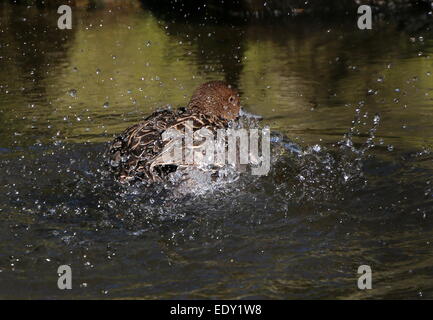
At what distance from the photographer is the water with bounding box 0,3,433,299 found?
4777 millimetres

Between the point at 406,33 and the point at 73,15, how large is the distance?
6597mm

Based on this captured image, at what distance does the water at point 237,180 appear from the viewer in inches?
188

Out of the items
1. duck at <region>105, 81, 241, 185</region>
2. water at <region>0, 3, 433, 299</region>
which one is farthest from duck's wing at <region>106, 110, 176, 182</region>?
water at <region>0, 3, 433, 299</region>

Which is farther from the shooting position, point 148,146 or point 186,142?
point 148,146

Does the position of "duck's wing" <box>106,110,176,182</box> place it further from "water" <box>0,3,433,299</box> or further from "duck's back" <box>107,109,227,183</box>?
"water" <box>0,3,433,299</box>

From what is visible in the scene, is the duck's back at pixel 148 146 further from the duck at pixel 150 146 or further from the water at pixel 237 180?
the water at pixel 237 180

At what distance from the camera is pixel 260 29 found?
12953mm

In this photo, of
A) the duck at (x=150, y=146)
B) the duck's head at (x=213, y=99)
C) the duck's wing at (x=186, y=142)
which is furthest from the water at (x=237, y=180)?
the duck's head at (x=213, y=99)

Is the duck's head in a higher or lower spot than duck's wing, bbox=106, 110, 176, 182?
higher

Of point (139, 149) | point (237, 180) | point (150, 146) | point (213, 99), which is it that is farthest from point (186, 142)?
point (213, 99)

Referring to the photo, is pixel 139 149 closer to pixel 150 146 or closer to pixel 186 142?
pixel 150 146

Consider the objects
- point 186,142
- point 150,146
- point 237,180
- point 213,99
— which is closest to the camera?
point 186,142

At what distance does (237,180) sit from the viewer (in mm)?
6211

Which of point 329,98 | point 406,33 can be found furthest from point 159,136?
point 406,33
